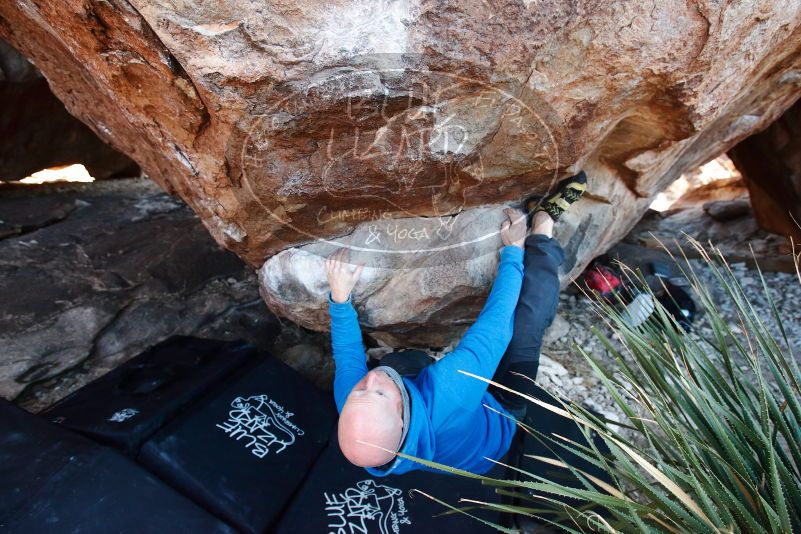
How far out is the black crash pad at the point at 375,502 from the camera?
166 cm

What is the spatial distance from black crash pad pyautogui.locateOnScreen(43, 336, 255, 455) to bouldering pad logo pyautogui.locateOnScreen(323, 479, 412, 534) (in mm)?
658

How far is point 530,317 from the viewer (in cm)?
185

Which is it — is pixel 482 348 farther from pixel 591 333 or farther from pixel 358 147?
pixel 591 333

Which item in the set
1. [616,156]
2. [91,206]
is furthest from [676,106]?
[91,206]

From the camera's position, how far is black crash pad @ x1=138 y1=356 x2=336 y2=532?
1591 millimetres

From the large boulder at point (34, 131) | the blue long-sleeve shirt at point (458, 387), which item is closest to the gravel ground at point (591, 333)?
the blue long-sleeve shirt at point (458, 387)

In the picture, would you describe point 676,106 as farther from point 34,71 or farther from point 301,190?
point 34,71

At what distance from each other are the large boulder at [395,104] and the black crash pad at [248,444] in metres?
0.34

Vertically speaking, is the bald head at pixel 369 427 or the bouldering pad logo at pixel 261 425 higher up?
the bald head at pixel 369 427

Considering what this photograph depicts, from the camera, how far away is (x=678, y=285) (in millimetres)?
2641

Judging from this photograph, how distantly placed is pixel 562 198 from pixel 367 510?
1.38m

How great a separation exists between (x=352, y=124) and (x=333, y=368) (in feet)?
4.62

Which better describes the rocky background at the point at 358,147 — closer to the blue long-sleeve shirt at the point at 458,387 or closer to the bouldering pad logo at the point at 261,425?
the blue long-sleeve shirt at the point at 458,387

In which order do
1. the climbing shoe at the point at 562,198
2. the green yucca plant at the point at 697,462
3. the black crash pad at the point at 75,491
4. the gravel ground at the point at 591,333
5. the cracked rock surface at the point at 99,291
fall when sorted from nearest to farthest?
1. the green yucca plant at the point at 697,462
2. the black crash pad at the point at 75,491
3. the climbing shoe at the point at 562,198
4. the cracked rock surface at the point at 99,291
5. the gravel ground at the point at 591,333
